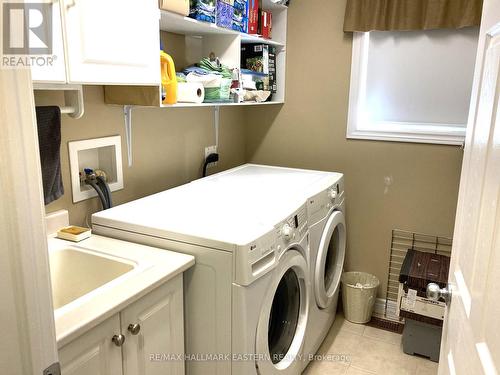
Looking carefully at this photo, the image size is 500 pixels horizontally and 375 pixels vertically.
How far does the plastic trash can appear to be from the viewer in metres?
2.69

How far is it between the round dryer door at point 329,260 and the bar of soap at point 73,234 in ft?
3.66

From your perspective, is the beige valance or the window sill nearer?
the beige valance

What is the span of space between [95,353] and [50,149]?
2.57 ft

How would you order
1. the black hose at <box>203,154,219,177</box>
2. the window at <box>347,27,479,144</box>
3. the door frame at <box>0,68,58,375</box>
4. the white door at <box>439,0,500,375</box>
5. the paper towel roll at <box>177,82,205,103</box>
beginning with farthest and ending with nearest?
the black hose at <box>203,154,219,177</box> < the window at <box>347,27,479,144</box> < the paper towel roll at <box>177,82,205,103</box> < the white door at <box>439,0,500,375</box> < the door frame at <box>0,68,58,375</box>

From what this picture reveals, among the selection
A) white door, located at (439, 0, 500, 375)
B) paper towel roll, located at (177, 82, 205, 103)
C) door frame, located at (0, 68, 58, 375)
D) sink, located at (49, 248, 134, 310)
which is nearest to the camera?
door frame, located at (0, 68, 58, 375)

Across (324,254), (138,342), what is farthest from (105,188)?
(324,254)

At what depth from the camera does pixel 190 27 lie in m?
1.99

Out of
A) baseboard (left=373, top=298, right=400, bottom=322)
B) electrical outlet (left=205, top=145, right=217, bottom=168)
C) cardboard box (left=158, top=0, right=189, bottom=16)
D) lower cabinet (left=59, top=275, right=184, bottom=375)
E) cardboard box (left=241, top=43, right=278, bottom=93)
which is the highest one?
cardboard box (left=158, top=0, right=189, bottom=16)

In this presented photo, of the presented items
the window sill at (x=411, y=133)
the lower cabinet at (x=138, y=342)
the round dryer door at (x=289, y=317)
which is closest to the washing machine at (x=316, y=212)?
the round dryer door at (x=289, y=317)

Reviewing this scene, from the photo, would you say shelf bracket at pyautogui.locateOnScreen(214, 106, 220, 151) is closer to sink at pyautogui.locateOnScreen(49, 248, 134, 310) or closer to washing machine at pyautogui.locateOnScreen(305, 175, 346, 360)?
washing machine at pyautogui.locateOnScreen(305, 175, 346, 360)

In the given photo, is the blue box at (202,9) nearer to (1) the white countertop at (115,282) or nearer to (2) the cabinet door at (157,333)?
(1) the white countertop at (115,282)

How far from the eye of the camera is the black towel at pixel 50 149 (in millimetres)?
1485

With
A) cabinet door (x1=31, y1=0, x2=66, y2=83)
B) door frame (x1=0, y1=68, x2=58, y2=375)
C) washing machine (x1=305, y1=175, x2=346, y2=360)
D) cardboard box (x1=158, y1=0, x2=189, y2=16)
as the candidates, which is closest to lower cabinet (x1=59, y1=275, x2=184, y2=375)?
door frame (x1=0, y1=68, x2=58, y2=375)

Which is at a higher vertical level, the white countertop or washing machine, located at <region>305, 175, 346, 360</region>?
the white countertop
